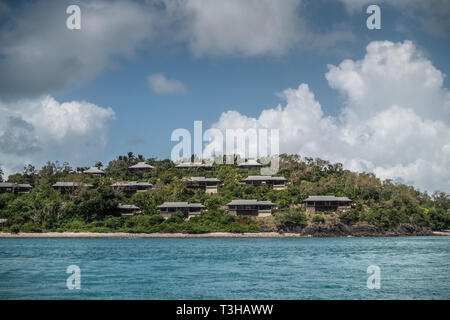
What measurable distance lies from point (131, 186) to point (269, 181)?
68.5 feet

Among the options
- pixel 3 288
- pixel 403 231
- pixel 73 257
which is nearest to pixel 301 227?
pixel 403 231

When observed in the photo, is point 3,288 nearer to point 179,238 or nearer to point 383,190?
point 179,238

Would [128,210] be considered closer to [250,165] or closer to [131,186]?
[131,186]

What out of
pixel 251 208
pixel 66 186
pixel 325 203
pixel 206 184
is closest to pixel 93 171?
pixel 66 186

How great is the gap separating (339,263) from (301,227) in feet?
86.7

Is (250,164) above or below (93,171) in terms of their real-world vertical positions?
above

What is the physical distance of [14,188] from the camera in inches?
2653

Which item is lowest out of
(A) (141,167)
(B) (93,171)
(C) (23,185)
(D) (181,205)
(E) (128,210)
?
(E) (128,210)

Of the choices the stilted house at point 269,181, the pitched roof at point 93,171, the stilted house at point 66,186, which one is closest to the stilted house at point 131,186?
the stilted house at point 66,186

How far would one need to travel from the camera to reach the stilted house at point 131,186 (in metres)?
66.2

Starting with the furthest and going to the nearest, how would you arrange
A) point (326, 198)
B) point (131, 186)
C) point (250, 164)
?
point (250, 164) → point (131, 186) → point (326, 198)

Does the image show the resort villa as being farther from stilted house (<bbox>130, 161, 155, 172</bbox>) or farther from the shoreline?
stilted house (<bbox>130, 161, 155, 172</bbox>)

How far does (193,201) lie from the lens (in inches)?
2338

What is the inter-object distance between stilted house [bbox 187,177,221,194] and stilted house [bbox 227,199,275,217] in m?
10.2
